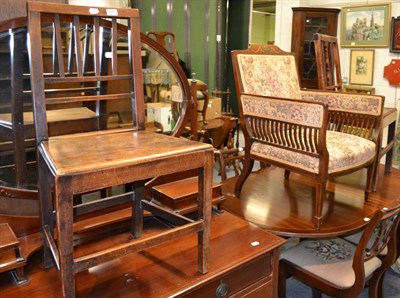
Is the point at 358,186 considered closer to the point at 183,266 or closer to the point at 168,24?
the point at 183,266

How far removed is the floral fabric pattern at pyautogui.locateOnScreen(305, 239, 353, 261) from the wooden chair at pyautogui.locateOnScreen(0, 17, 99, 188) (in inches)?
46.9

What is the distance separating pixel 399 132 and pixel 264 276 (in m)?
3.58

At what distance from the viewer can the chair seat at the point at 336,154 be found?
6.53 feet

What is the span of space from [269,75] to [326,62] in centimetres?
61

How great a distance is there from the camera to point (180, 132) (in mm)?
1694

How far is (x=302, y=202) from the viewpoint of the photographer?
2.28m

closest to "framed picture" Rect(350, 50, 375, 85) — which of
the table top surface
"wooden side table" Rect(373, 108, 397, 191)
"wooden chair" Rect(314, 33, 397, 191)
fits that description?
"wooden chair" Rect(314, 33, 397, 191)

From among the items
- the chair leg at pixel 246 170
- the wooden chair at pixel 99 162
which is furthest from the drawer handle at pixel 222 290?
the chair leg at pixel 246 170

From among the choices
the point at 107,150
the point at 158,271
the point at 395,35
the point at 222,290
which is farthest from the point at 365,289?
the point at 395,35

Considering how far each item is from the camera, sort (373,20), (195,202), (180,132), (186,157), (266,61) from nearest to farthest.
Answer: (186,157), (195,202), (180,132), (266,61), (373,20)

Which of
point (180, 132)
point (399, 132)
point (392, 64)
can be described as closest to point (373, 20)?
point (392, 64)

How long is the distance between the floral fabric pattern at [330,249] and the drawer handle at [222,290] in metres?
0.72

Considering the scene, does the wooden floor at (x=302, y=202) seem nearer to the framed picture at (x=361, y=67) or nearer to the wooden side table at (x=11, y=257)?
the wooden side table at (x=11, y=257)

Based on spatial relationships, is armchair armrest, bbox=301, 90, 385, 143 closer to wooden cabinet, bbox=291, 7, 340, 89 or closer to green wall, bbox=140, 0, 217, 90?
wooden cabinet, bbox=291, 7, 340, 89
